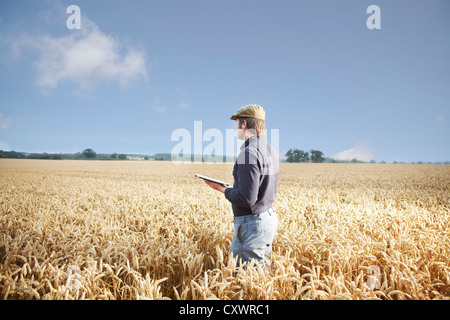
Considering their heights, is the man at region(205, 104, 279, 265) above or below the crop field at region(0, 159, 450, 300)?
above

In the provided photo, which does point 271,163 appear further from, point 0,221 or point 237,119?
point 0,221

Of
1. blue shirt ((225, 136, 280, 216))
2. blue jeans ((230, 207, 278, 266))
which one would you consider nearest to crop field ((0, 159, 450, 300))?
blue jeans ((230, 207, 278, 266))

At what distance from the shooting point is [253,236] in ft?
8.75

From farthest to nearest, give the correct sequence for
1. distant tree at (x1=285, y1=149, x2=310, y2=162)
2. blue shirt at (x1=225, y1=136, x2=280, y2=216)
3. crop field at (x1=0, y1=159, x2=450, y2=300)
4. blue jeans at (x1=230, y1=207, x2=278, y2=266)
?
distant tree at (x1=285, y1=149, x2=310, y2=162), blue jeans at (x1=230, y1=207, x2=278, y2=266), blue shirt at (x1=225, y1=136, x2=280, y2=216), crop field at (x1=0, y1=159, x2=450, y2=300)

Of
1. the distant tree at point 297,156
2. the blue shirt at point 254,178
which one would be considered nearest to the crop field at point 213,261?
the blue shirt at point 254,178

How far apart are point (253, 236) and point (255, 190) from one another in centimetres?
64

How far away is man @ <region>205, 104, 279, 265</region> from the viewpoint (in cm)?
246

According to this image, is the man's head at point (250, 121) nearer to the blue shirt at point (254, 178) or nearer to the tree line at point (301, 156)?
the blue shirt at point (254, 178)

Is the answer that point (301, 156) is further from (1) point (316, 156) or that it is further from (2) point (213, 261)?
(2) point (213, 261)

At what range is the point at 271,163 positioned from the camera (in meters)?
2.66

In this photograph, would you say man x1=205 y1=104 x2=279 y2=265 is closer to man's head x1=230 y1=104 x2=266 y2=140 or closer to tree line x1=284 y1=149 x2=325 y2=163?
man's head x1=230 y1=104 x2=266 y2=140
